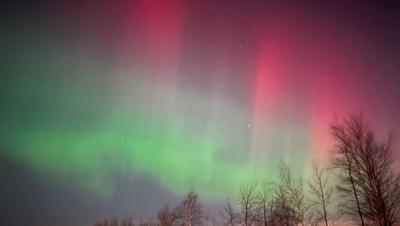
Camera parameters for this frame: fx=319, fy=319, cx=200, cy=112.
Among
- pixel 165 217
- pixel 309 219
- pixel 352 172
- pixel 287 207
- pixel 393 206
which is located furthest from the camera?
pixel 165 217

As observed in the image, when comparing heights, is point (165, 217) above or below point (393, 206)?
above

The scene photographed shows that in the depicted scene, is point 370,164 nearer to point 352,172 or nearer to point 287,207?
point 352,172

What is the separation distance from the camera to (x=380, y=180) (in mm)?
29625

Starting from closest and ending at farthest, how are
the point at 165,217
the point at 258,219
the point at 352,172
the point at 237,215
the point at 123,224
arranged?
the point at 352,172, the point at 258,219, the point at 237,215, the point at 165,217, the point at 123,224

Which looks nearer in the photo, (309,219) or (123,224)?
(309,219)

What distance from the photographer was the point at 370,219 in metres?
29.0

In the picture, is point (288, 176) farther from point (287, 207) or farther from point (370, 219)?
point (370, 219)

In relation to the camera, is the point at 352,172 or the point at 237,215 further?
the point at 237,215

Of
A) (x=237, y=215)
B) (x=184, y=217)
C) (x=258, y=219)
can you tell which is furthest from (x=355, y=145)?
(x=184, y=217)

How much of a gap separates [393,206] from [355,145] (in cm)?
635

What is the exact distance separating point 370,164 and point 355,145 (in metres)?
2.32

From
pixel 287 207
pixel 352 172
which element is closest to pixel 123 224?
pixel 287 207

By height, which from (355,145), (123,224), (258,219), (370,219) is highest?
(123,224)

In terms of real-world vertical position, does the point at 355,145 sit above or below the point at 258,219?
above
